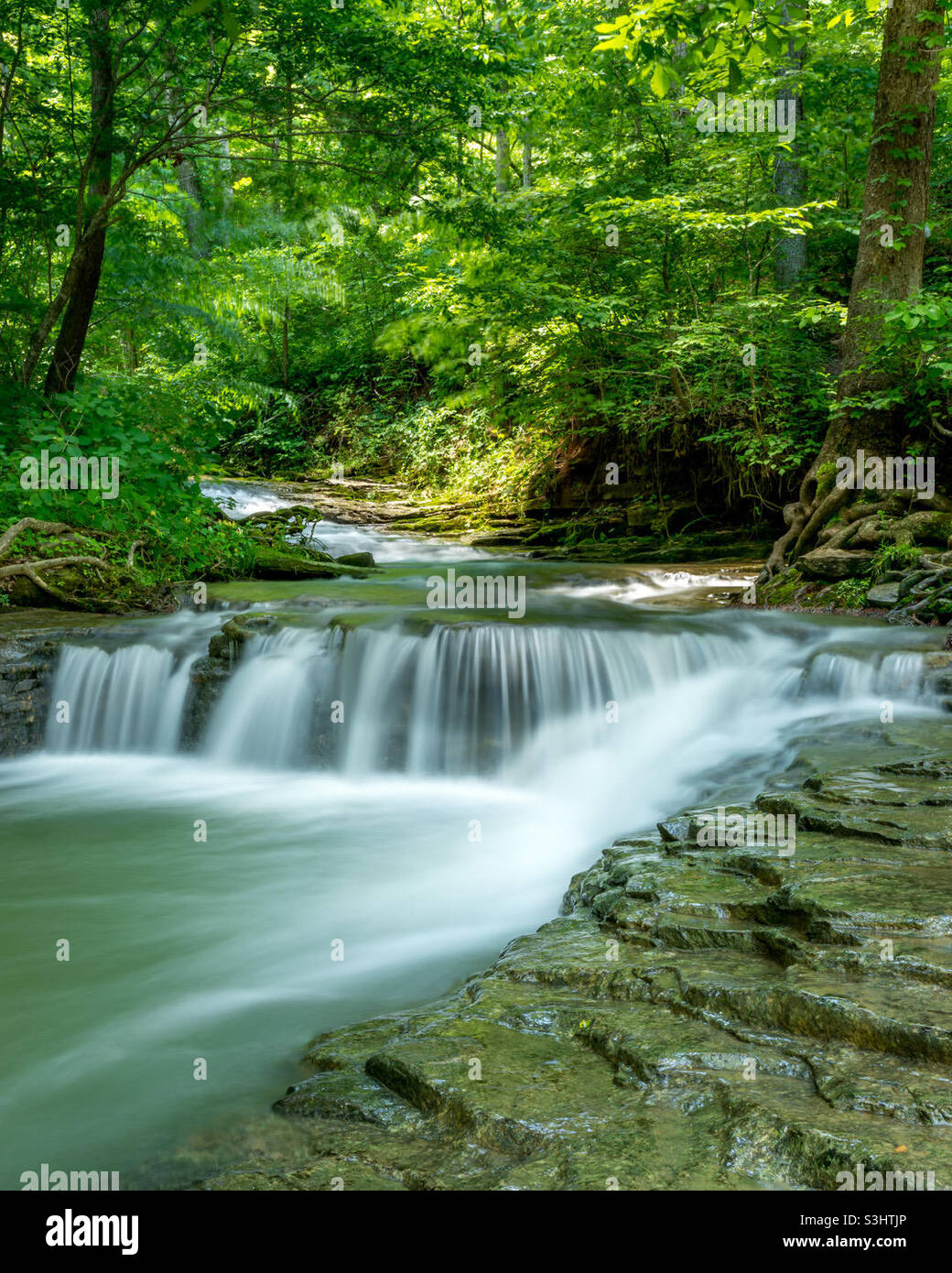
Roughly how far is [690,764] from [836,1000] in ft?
14.0

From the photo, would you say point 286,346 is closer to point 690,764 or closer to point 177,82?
point 177,82

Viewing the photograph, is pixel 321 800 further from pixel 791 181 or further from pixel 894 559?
pixel 791 181

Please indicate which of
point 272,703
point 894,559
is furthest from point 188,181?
point 894,559

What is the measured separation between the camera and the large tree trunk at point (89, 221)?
10367 mm

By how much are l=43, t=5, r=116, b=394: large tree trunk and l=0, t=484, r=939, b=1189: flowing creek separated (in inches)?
143

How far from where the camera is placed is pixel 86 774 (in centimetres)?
794

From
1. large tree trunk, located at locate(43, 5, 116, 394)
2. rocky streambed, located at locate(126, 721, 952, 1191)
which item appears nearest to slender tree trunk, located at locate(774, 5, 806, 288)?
large tree trunk, located at locate(43, 5, 116, 394)

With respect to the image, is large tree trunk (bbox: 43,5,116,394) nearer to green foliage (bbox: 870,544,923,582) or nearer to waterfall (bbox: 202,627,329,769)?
waterfall (bbox: 202,627,329,769)

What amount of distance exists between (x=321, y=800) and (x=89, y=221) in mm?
8508

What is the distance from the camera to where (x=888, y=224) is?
10.3m

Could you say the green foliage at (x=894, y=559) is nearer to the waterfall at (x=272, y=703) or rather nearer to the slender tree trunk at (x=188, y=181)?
the waterfall at (x=272, y=703)

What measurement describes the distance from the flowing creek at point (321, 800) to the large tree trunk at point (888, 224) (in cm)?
267

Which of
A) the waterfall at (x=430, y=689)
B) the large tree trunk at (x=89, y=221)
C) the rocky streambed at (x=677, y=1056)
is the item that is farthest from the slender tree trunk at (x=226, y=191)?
the rocky streambed at (x=677, y=1056)
